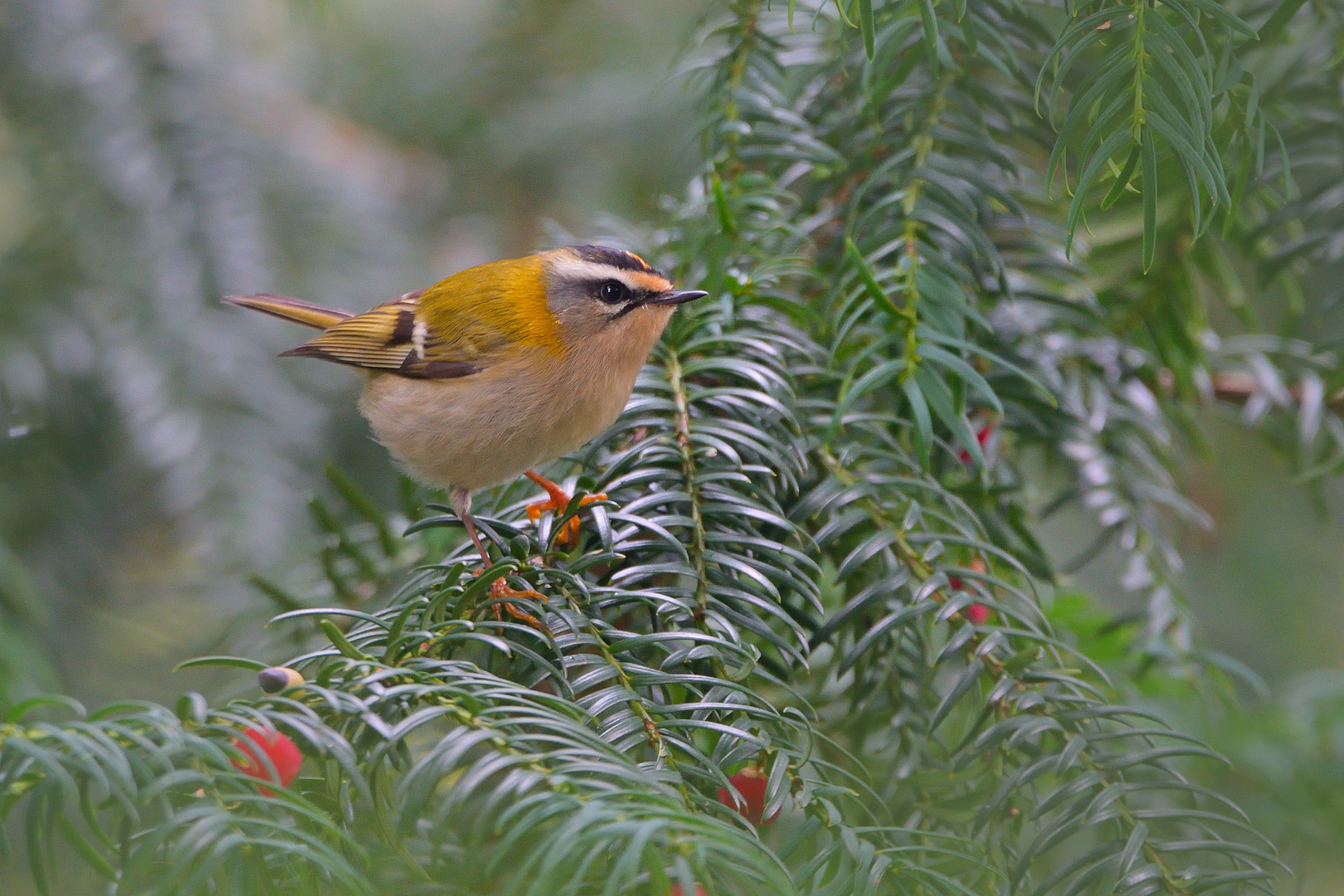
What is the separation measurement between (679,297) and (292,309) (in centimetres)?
98

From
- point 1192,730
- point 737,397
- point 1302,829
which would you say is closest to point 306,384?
point 737,397

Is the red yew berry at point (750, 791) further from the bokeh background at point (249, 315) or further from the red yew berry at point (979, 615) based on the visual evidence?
the bokeh background at point (249, 315)

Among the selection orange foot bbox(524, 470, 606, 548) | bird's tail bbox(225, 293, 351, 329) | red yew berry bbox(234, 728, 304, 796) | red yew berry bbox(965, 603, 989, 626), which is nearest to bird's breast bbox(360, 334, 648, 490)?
orange foot bbox(524, 470, 606, 548)

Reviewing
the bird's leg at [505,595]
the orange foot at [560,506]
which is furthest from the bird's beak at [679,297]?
the bird's leg at [505,595]

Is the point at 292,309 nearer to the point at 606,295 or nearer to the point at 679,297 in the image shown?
the point at 606,295

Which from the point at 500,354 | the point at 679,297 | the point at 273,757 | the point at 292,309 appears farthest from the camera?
the point at 292,309

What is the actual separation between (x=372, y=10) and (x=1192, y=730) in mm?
3072

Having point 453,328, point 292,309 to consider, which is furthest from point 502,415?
point 292,309

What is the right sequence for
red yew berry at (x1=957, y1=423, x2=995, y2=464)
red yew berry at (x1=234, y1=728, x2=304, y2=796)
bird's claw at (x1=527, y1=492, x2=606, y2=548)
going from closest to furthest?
red yew berry at (x1=234, y1=728, x2=304, y2=796) < bird's claw at (x1=527, y1=492, x2=606, y2=548) < red yew berry at (x1=957, y1=423, x2=995, y2=464)

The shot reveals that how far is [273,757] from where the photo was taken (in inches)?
31.4

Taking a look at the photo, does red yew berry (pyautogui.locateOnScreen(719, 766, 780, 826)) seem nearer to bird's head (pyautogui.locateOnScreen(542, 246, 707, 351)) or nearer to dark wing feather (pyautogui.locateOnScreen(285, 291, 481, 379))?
bird's head (pyautogui.locateOnScreen(542, 246, 707, 351))

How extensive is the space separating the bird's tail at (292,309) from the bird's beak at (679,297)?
0.88 meters

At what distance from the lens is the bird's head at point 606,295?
5.48ft

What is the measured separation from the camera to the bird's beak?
5.08 feet
